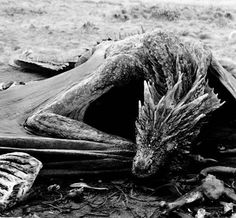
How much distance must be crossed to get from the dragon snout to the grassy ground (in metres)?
0.14

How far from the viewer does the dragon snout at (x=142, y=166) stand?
3176 mm

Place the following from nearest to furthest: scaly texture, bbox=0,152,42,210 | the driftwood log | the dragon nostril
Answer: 1. scaly texture, bbox=0,152,42,210
2. the dragon nostril
3. the driftwood log

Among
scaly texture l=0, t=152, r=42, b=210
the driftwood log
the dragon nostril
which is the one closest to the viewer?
scaly texture l=0, t=152, r=42, b=210

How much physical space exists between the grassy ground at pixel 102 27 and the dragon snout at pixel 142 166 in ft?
0.47

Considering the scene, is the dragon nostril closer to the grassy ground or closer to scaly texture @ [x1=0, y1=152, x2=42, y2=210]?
the grassy ground

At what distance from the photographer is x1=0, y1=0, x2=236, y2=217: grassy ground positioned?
3.22 m

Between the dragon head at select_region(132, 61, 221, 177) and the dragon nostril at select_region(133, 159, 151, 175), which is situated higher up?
the dragon head at select_region(132, 61, 221, 177)

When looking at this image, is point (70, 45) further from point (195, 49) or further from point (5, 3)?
point (195, 49)

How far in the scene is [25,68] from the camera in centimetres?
594

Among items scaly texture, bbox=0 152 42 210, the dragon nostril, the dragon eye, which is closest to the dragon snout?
the dragon nostril

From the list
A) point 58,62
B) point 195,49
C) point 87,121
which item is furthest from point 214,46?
point 87,121

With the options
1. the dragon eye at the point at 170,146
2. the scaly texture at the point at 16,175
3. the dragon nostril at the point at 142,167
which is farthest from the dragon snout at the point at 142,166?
the scaly texture at the point at 16,175

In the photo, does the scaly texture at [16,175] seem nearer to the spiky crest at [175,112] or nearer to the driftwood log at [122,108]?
the driftwood log at [122,108]

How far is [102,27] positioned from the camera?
33.4ft
